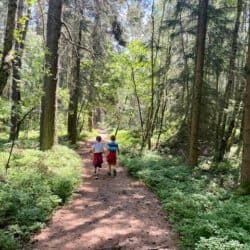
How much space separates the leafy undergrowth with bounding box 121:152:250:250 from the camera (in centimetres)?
579

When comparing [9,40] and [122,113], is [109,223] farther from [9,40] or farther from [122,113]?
[122,113]

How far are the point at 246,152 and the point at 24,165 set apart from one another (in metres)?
6.55

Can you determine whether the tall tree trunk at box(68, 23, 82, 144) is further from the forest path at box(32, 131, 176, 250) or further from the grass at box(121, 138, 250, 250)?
the forest path at box(32, 131, 176, 250)

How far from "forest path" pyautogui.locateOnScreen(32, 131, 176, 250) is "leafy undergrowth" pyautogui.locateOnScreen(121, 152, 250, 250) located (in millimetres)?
305

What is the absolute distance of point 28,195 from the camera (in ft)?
25.1

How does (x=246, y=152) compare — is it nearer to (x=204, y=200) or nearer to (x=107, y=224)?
(x=204, y=200)

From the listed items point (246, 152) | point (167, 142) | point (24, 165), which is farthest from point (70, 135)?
point (246, 152)

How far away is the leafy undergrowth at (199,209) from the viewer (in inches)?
228

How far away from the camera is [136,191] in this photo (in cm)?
1042

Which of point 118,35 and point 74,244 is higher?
point 118,35

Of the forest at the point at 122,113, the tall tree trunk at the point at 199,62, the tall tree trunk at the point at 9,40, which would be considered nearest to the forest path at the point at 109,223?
the forest at the point at 122,113

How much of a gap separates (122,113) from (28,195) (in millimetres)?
20168

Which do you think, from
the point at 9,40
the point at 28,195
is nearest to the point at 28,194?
the point at 28,195

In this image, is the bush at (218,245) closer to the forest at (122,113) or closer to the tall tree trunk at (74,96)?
the forest at (122,113)
